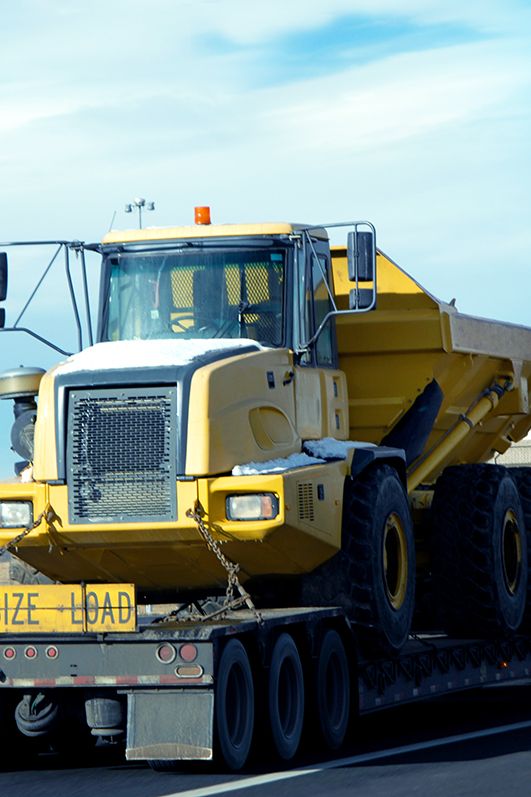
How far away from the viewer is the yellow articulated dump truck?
11648mm

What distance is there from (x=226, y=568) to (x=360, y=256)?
2.46 m

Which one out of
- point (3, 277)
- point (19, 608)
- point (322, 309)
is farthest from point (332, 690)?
point (3, 277)

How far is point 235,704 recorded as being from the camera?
11.8m

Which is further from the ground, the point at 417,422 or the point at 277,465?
the point at 417,422

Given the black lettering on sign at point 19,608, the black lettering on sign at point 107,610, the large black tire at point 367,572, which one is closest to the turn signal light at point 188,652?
the black lettering on sign at point 107,610

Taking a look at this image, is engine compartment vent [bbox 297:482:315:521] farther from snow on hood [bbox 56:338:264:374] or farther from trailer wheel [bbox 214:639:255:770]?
trailer wheel [bbox 214:639:255:770]

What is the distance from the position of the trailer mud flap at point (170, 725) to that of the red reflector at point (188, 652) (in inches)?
8.3

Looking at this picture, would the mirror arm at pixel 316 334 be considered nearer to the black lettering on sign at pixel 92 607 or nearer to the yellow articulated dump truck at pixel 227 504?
the yellow articulated dump truck at pixel 227 504

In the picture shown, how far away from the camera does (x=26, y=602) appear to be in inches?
464

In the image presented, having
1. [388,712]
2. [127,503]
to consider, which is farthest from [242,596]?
[388,712]

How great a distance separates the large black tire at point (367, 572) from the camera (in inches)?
523

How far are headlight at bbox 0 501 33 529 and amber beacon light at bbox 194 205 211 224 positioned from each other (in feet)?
9.57

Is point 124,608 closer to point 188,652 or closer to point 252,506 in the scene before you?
point 188,652

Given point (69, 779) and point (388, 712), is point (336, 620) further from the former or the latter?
point (388, 712)
